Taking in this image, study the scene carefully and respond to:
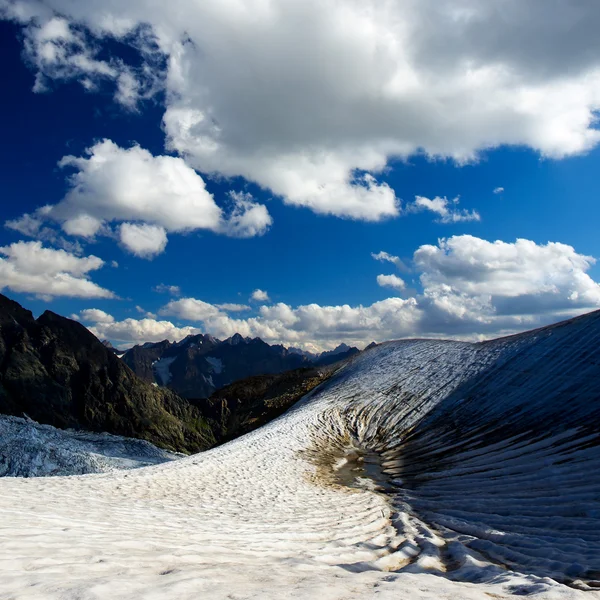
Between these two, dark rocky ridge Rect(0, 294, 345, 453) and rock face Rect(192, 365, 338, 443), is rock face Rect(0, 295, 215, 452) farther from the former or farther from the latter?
rock face Rect(192, 365, 338, 443)

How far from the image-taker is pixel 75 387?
16488cm

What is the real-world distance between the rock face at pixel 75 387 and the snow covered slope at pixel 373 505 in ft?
416

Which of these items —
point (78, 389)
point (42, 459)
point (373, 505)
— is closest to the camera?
point (373, 505)

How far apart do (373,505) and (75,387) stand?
172320 mm

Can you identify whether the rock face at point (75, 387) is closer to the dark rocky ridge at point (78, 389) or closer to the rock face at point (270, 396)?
the dark rocky ridge at point (78, 389)

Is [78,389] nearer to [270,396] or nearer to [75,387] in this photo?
[75,387]

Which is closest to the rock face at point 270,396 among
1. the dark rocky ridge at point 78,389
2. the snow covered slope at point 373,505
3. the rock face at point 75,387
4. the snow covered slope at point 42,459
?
the snow covered slope at point 42,459

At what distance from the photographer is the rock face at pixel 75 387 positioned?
5797 inches

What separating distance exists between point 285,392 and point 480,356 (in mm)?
28276

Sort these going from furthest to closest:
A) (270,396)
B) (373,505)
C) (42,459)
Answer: (270,396) → (42,459) → (373,505)

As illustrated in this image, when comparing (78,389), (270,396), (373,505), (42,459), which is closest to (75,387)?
(78,389)

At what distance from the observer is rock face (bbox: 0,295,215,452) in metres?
147

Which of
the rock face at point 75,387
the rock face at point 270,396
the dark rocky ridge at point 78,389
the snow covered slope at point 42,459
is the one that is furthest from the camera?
the rock face at point 75,387

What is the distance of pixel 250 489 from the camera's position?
58.2 ft
